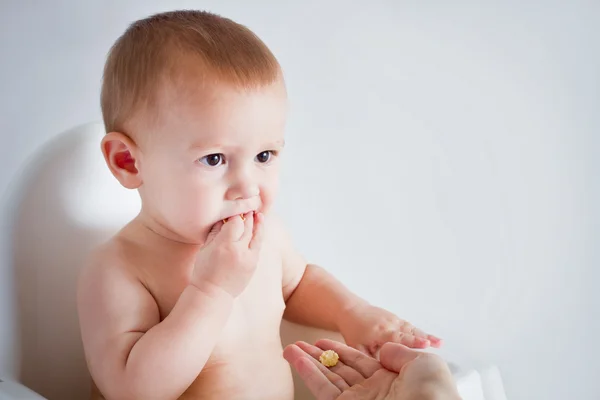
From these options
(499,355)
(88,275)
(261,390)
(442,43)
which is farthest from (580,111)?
(88,275)

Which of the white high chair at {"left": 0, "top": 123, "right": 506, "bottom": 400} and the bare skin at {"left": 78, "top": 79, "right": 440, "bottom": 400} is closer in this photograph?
the bare skin at {"left": 78, "top": 79, "right": 440, "bottom": 400}

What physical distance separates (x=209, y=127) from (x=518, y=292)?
3.32 ft

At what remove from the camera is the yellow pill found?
38.8 inches

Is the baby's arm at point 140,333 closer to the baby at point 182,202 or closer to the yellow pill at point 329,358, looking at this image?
the baby at point 182,202

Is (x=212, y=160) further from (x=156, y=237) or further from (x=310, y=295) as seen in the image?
(x=310, y=295)

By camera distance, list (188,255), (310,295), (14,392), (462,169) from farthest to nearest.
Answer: (462,169) → (310,295) → (188,255) → (14,392)

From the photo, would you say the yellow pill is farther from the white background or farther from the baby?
the white background

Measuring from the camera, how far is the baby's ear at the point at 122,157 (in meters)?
0.95

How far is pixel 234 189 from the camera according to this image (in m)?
0.94

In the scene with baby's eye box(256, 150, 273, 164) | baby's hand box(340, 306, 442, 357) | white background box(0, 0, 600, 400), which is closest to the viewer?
baby's eye box(256, 150, 273, 164)

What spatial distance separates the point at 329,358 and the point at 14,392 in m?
0.35

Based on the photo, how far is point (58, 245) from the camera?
3.45ft

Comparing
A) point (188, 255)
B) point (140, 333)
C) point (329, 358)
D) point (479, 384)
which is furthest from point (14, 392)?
point (479, 384)

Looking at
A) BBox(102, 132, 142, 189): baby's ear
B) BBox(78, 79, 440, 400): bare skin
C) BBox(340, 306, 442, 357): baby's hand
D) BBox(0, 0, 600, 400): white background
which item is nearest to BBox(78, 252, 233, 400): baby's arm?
BBox(78, 79, 440, 400): bare skin
